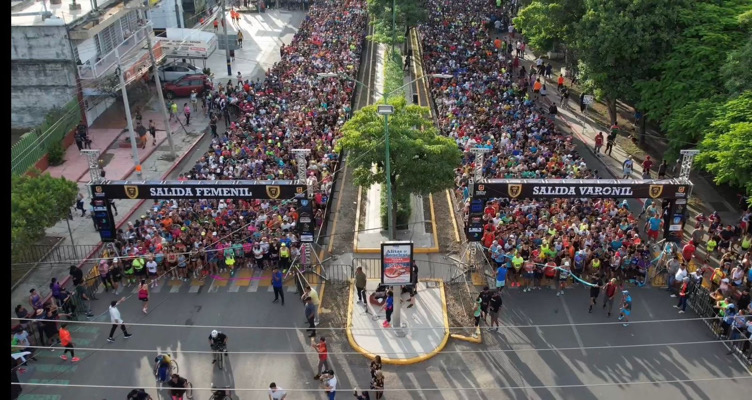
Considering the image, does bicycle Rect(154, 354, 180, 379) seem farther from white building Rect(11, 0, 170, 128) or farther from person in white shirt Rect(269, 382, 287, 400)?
white building Rect(11, 0, 170, 128)

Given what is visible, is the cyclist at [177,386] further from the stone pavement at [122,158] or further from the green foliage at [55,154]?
the green foliage at [55,154]

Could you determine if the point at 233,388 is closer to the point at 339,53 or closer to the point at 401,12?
the point at 339,53

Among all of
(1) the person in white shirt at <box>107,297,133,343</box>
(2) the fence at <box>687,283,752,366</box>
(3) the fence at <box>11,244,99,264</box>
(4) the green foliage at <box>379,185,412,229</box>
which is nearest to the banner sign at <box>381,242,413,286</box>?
(4) the green foliage at <box>379,185,412,229</box>

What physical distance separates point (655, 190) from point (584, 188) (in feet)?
7.51

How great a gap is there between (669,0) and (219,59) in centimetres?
3097

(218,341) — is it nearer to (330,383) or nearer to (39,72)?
(330,383)

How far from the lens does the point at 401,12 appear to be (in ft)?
148

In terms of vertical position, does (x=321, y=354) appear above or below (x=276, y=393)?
below

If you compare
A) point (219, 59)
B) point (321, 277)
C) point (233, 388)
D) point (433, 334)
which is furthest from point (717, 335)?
point (219, 59)

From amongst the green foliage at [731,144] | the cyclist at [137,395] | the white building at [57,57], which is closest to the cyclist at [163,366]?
the cyclist at [137,395]

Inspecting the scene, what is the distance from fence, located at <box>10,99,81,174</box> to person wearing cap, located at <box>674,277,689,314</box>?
2498cm

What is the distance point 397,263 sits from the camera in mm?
18641

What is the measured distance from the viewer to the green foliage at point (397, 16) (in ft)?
148

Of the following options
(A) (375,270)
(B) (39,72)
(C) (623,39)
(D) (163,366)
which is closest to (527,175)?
(A) (375,270)
